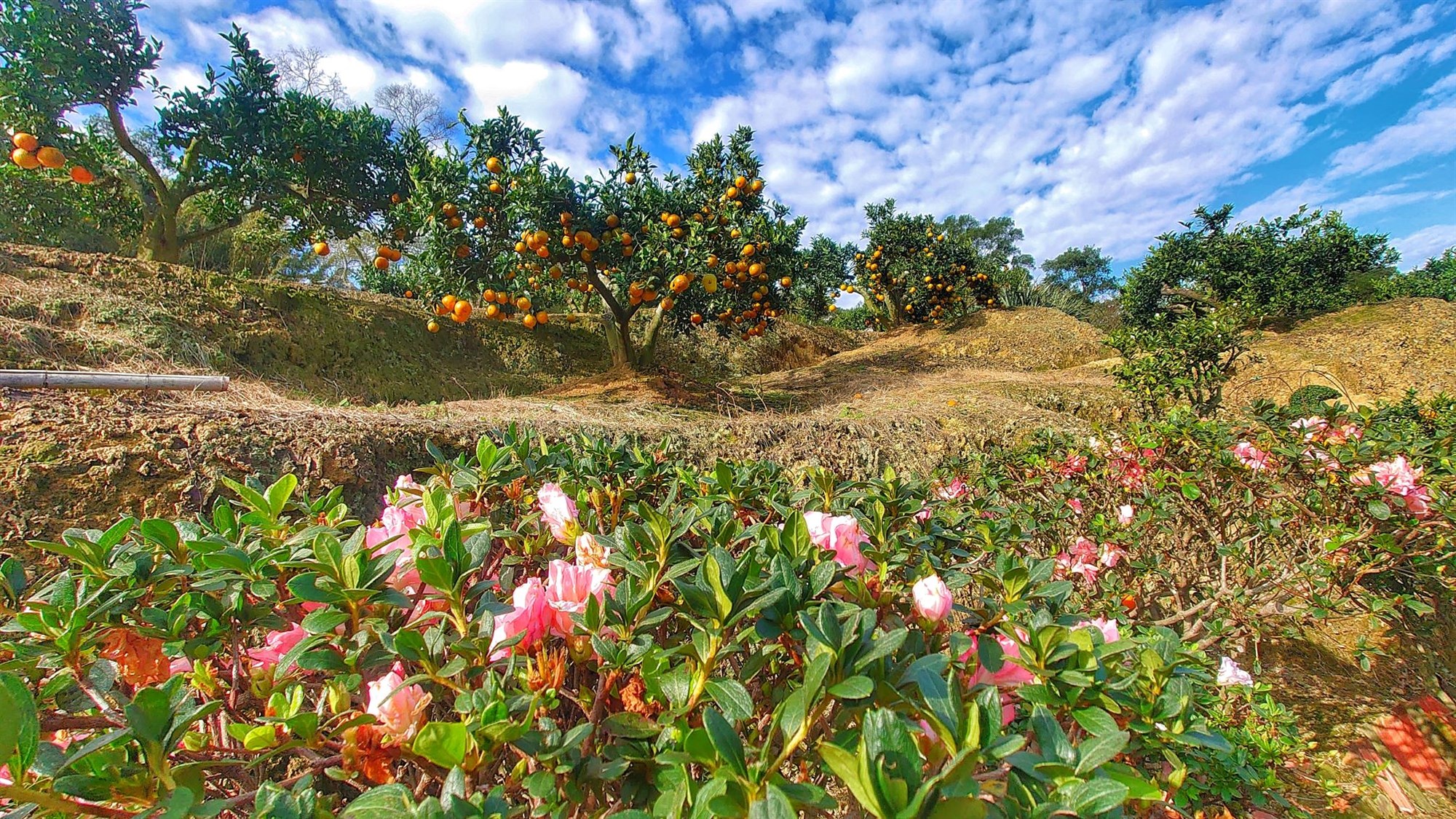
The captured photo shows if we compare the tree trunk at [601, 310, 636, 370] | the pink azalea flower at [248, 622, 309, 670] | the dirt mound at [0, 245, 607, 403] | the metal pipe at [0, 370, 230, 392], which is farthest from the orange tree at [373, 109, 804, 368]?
the pink azalea flower at [248, 622, 309, 670]

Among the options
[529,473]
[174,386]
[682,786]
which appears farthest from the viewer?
[174,386]

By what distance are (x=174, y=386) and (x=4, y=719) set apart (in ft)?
11.9

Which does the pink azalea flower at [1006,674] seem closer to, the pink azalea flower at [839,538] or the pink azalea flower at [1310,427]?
the pink azalea flower at [839,538]

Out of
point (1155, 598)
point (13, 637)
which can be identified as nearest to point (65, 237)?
point (13, 637)

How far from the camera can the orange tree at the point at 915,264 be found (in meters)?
15.1

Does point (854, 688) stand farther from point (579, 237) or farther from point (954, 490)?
point (579, 237)

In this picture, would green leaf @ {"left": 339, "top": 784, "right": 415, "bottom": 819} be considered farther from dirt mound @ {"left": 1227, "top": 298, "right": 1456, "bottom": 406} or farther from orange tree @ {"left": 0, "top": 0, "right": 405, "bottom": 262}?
dirt mound @ {"left": 1227, "top": 298, "right": 1456, "bottom": 406}

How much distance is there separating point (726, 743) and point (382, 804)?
34 centimetres

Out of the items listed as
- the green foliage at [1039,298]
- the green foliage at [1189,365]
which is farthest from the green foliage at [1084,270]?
the green foliage at [1189,365]

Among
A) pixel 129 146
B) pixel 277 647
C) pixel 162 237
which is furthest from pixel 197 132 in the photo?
pixel 277 647

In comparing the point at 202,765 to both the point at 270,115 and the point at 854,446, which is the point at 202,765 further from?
the point at 270,115

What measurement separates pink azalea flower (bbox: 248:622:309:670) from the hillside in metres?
1.26

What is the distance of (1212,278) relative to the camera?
13148mm

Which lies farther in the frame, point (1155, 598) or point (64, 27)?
point (64, 27)
